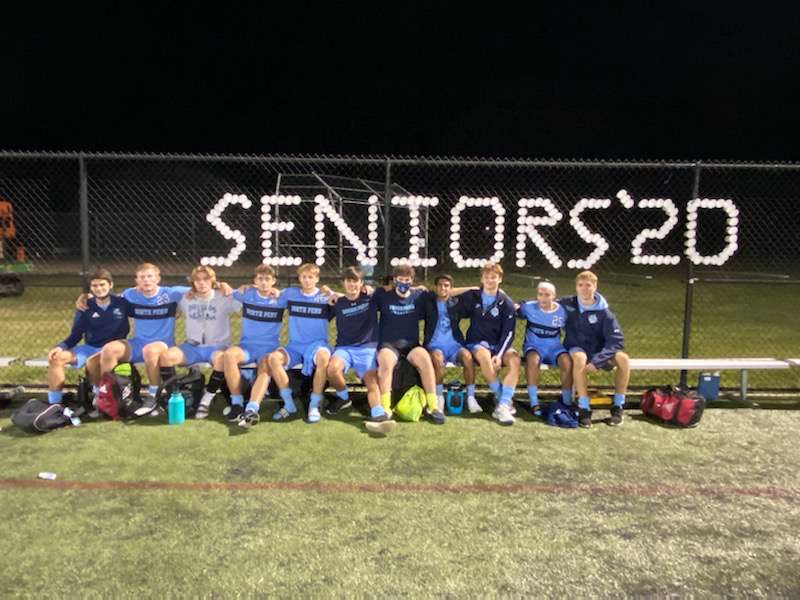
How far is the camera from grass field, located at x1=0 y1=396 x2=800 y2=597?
2.97 m

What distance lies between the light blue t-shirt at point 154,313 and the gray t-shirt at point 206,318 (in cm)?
12

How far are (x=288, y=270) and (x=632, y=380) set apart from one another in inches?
485

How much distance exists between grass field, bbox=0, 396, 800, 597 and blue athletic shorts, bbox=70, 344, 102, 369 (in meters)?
0.61

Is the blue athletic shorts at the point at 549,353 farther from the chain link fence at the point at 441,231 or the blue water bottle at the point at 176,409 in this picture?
the blue water bottle at the point at 176,409

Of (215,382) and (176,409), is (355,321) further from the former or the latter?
(176,409)

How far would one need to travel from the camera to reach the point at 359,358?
18.0 feet

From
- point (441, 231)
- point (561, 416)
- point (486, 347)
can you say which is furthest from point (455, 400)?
point (441, 231)

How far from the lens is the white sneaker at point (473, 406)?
5.59 m

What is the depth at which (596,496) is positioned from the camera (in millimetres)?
3902

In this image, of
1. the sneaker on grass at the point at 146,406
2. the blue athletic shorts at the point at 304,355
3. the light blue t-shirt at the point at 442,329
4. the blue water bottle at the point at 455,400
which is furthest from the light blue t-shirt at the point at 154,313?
the blue water bottle at the point at 455,400

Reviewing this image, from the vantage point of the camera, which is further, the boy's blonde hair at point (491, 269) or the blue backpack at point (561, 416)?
the boy's blonde hair at point (491, 269)

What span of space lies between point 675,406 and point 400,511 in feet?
9.52

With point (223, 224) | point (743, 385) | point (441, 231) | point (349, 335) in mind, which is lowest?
point (743, 385)

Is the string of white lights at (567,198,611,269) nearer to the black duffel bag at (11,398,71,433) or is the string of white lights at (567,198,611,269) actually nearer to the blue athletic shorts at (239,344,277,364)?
the blue athletic shorts at (239,344,277,364)
